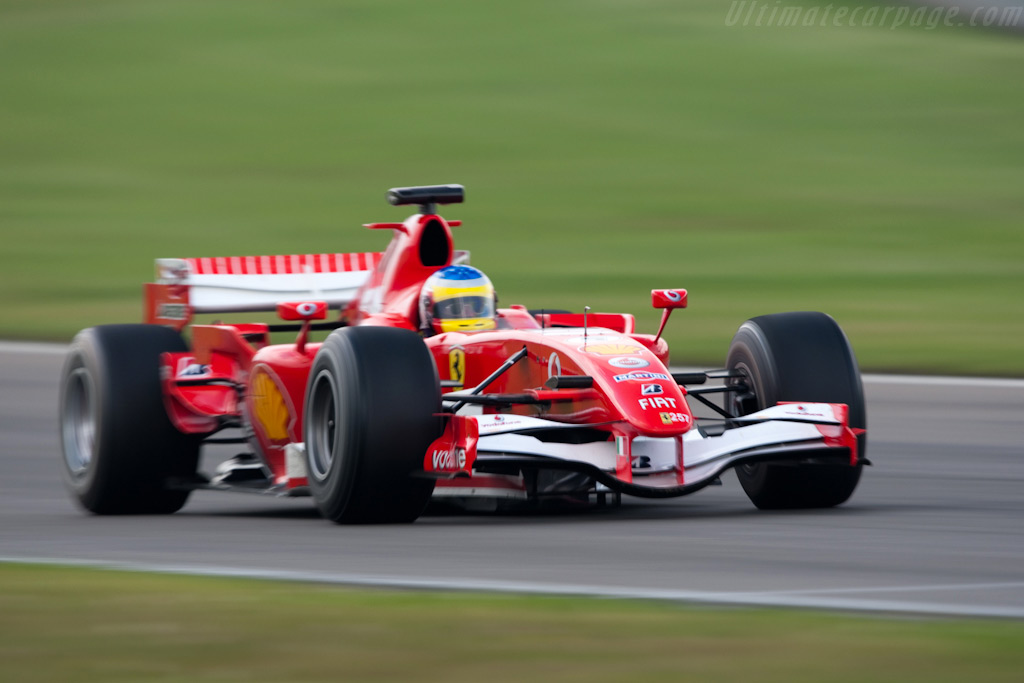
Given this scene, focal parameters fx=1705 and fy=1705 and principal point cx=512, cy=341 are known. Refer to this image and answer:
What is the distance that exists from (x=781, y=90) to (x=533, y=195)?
8.31 metres

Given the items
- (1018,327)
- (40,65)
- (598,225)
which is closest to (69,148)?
(40,65)

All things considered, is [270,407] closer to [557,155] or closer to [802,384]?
[802,384]

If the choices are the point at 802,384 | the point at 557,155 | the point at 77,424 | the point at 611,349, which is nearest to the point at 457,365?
the point at 611,349

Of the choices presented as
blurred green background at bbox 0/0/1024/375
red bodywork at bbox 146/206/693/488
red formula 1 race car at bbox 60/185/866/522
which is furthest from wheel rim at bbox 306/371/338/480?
blurred green background at bbox 0/0/1024/375

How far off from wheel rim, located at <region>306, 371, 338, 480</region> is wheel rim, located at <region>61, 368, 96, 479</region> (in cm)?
221

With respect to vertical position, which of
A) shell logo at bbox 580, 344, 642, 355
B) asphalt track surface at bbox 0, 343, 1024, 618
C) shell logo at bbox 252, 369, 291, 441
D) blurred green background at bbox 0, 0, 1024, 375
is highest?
blurred green background at bbox 0, 0, 1024, 375

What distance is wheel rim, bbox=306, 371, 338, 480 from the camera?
28.6 feet

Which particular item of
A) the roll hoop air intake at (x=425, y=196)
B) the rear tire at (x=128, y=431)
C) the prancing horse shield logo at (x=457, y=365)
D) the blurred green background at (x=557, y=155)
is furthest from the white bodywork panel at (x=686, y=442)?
the blurred green background at (x=557, y=155)

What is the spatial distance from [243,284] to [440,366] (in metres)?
2.35

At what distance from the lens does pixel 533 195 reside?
2859 cm

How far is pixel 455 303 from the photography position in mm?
9695

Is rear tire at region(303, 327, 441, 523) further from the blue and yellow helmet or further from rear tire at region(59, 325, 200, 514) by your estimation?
rear tire at region(59, 325, 200, 514)

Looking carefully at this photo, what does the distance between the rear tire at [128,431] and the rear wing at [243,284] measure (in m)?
0.74

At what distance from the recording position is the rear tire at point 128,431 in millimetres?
10070
